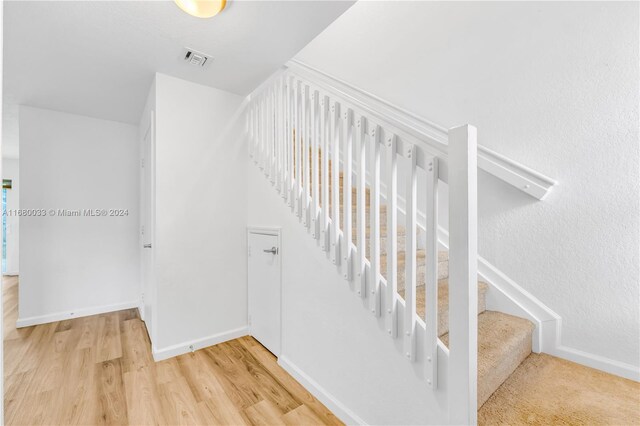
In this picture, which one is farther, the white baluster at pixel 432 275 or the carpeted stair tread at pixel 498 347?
the carpeted stair tread at pixel 498 347

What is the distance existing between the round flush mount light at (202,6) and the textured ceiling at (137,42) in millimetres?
76

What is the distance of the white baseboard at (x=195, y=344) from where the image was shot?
2.28 m

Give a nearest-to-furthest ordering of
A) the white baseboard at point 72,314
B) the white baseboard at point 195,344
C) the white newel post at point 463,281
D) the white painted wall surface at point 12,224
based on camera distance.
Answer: the white newel post at point 463,281
the white baseboard at point 195,344
the white baseboard at point 72,314
the white painted wall surface at point 12,224

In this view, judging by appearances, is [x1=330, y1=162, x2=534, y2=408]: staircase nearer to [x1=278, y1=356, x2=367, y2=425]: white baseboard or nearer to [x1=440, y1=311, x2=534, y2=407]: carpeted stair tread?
[x1=440, y1=311, x2=534, y2=407]: carpeted stair tread

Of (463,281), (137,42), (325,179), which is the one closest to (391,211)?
(463,281)

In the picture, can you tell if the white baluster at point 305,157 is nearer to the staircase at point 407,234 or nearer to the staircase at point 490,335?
the staircase at point 407,234

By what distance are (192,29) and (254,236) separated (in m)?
1.56

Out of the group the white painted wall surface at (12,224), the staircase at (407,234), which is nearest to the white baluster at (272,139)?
the staircase at (407,234)

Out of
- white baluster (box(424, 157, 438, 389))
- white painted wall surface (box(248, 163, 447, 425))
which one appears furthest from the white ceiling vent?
white baluster (box(424, 157, 438, 389))

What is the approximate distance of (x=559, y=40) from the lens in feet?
5.74

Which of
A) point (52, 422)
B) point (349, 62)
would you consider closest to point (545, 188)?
point (349, 62)

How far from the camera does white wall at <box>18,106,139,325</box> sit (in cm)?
302

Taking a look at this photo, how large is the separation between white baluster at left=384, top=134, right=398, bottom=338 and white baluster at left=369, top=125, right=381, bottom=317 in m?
0.07

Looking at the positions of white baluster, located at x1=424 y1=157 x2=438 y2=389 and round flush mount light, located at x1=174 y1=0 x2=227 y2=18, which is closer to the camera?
white baluster, located at x1=424 y1=157 x2=438 y2=389
